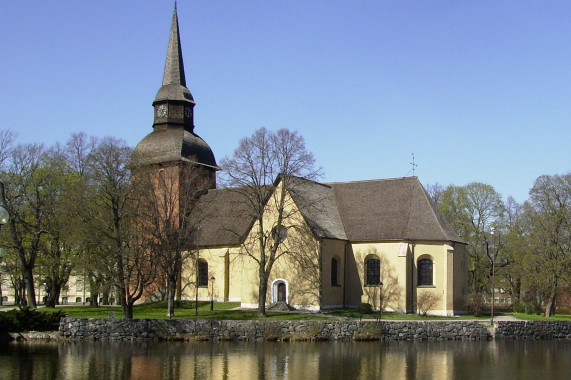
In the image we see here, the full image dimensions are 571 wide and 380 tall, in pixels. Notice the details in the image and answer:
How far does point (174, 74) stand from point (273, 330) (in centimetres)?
2770

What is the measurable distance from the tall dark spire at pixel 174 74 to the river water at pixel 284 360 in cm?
2615

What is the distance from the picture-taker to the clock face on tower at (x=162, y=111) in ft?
184

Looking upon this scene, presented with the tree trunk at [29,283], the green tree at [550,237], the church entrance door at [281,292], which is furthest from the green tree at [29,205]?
the green tree at [550,237]

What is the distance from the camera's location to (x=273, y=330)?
37469mm

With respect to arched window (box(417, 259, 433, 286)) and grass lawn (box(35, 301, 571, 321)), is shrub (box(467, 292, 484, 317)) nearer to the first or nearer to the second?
grass lawn (box(35, 301, 571, 321))

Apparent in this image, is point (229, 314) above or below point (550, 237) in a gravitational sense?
below

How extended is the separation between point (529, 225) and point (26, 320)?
39618mm

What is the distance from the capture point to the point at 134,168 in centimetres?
4166

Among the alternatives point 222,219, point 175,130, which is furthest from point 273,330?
point 175,130

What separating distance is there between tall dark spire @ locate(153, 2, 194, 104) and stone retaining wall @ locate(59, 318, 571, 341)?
24.1 meters

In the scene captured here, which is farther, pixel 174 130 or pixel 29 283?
pixel 174 130

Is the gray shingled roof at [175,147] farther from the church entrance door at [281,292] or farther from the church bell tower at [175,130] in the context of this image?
the church entrance door at [281,292]

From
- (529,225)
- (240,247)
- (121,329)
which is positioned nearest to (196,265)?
(240,247)

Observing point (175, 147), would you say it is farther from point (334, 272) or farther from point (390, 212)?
point (390, 212)
